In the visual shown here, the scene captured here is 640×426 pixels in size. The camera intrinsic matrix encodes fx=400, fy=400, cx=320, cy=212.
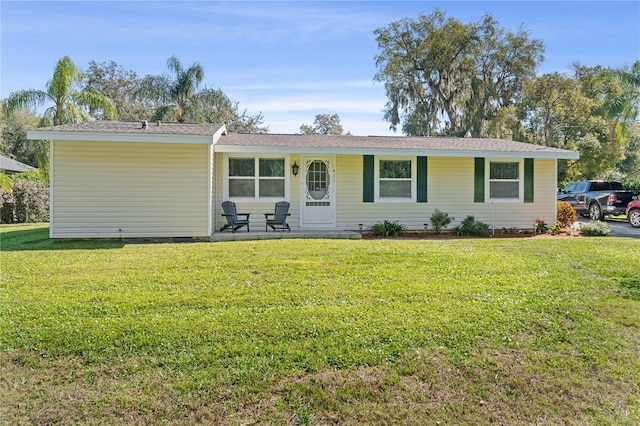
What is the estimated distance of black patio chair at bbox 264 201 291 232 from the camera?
10.6 metres

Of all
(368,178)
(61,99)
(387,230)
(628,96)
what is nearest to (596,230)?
(387,230)

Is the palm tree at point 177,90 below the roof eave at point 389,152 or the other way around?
the other way around

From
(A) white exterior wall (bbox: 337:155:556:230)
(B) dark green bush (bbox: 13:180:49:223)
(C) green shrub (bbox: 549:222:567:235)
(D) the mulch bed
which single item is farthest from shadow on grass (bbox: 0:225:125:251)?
(C) green shrub (bbox: 549:222:567:235)

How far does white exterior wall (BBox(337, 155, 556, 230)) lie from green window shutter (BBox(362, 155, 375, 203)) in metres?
0.13

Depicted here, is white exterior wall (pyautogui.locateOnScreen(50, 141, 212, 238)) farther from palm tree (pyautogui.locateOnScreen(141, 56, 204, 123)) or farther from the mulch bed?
palm tree (pyautogui.locateOnScreen(141, 56, 204, 123))

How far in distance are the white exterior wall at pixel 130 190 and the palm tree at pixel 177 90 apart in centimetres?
1422

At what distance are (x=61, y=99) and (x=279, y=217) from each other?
11848mm

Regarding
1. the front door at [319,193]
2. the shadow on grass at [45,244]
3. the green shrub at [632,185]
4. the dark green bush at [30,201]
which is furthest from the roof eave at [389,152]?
the green shrub at [632,185]

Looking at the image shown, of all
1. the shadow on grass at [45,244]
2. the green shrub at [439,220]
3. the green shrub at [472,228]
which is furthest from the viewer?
the green shrub at [439,220]

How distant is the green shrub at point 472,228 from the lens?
36.2 ft

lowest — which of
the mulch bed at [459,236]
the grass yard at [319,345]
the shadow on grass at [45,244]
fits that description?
the grass yard at [319,345]

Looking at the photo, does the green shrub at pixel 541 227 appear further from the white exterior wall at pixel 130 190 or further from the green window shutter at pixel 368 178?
the white exterior wall at pixel 130 190

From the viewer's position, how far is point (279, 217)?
35.2ft

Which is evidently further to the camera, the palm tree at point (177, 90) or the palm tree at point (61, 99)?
the palm tree at point (177, 90)
